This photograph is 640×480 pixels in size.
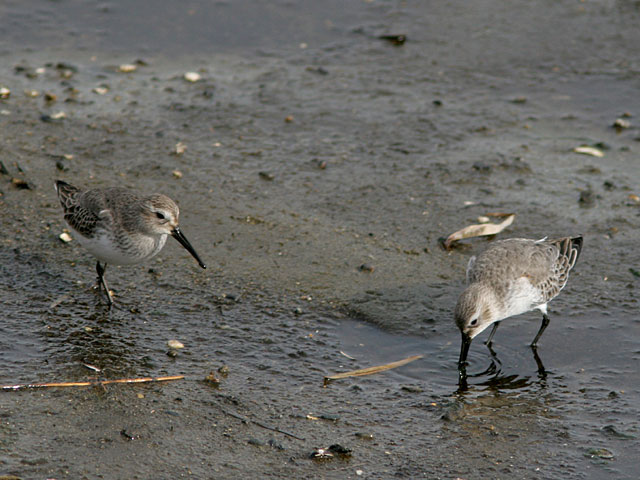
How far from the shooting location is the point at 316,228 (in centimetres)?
872

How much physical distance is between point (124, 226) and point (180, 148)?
300 cm

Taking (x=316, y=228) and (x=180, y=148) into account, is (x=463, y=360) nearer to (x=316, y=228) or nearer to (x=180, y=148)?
(x=316, y=228)

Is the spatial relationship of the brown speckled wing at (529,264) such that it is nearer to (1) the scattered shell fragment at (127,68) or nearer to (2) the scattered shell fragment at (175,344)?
(2) the scattered shell fragment at (175,344)

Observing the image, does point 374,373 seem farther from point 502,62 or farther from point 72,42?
point 72,42

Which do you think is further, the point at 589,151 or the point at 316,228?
the point at 589,151

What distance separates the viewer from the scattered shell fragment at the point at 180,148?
993cm

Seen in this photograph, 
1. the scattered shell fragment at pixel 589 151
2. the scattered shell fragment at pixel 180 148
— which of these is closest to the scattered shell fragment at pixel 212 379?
the scattered shell fragment at pixel 180 148

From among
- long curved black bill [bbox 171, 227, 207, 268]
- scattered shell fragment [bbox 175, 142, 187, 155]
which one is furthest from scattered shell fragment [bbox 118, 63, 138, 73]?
long curved black bill [bbox 171, 227, 207, 268]

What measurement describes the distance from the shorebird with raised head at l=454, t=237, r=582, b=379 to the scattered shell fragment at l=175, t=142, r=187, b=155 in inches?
164

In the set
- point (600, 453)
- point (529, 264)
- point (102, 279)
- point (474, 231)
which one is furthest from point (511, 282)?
point (102, 279)

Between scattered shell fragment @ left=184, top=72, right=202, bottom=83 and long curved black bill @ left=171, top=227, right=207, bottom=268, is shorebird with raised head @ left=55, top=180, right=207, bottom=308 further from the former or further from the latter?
scattered shell fragment @ left=184, top=72, right=202, bottom=83

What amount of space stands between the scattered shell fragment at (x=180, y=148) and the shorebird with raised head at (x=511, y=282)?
4.17 meters

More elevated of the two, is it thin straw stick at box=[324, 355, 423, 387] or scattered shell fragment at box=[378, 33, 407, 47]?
scattered shell fragment at box=[378, 33, 407, 47]

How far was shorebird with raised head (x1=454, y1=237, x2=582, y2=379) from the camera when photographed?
21.8 ft
